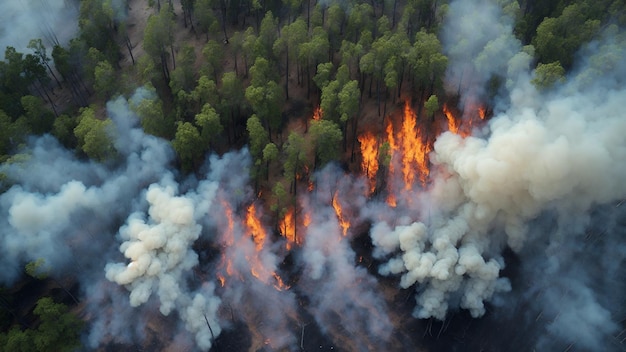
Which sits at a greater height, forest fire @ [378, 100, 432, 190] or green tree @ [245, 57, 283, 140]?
green tree @ [245, 57, 283, 140]

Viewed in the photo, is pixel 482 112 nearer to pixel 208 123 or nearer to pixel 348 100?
pixel 348 100

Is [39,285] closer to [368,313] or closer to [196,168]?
[196,168]

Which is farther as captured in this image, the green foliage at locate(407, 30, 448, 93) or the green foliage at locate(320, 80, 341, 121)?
the green foliage at locate(407, 30, 448, 93)

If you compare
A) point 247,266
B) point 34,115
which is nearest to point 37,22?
point 34,115

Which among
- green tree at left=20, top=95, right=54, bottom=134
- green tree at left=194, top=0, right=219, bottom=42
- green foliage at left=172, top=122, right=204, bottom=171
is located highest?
green tree at left=194, top=0, right=219, bottom=42

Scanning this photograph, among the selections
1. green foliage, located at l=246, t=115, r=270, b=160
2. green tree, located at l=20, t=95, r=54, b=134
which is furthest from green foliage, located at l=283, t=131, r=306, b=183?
green tree, located at l=20, t=95, r=54, b=134

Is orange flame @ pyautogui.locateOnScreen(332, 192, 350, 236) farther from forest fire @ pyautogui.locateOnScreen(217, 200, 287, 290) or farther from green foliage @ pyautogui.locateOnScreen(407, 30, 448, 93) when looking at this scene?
green foliage @ pyautogui.locateOnScreen(407, 30, 448, 93)

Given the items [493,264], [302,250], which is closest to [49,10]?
[302,250]
